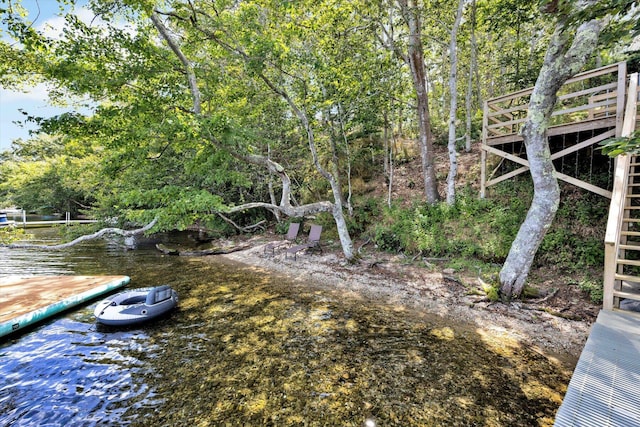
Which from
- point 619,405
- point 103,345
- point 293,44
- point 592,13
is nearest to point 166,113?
point 293,44

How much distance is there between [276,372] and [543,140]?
6.11 meters

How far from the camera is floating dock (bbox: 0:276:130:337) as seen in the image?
518 centimetres

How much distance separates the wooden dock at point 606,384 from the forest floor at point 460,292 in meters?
0.93

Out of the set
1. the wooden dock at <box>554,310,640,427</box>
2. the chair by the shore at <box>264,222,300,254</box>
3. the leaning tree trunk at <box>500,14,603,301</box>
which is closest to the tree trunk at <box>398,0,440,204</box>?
the leaning tree trunk at <box>500,14,603,301</box>

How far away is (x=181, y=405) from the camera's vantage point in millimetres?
3184

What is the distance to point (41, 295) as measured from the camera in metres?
6.32

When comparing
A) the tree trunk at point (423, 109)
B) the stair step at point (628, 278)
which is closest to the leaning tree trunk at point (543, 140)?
the stair step at point (628, 278)

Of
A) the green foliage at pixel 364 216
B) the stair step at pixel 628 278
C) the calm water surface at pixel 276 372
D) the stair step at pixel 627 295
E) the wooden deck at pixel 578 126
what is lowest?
the calm water surface at pixel 276 372

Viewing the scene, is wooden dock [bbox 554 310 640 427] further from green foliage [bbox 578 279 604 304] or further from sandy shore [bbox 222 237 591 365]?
green foliage [bbox 578 279 604 304]

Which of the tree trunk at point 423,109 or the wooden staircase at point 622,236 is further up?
the tree trunk at point 423,109

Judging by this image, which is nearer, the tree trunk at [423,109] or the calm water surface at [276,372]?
the calm water surface at [276,372]

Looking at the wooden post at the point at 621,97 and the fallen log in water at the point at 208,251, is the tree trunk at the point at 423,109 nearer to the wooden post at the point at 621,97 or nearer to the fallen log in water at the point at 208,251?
the wooden post at the point at 621,97

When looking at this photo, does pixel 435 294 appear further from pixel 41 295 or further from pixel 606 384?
pixel 41 295

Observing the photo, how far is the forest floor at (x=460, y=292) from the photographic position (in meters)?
4.36
